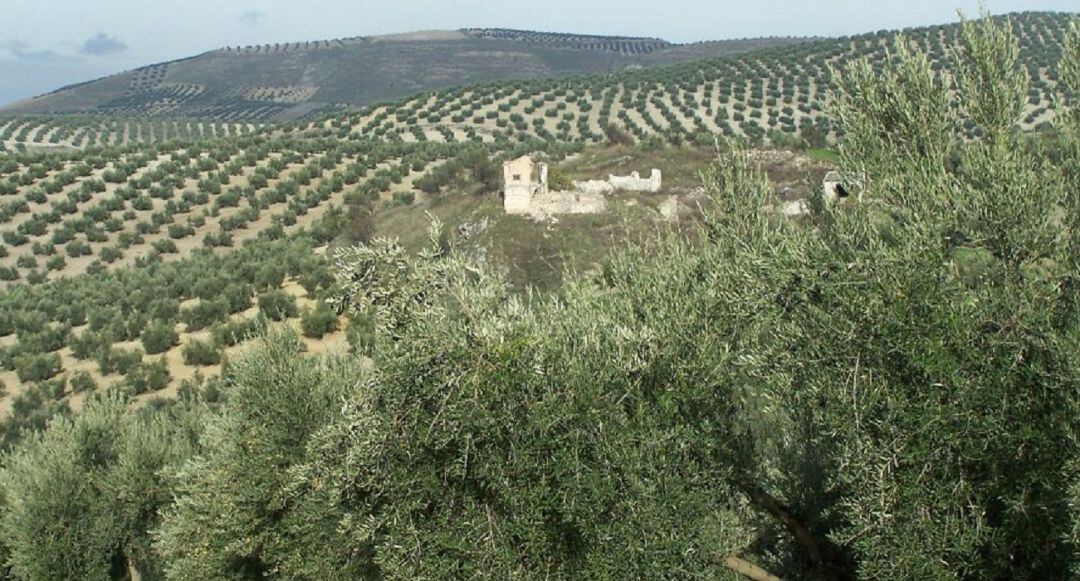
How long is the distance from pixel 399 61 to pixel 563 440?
18472 cm

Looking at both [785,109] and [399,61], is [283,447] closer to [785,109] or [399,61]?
[785,109]

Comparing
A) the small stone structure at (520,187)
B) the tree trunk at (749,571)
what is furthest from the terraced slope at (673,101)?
the tree trunk at (749,571)

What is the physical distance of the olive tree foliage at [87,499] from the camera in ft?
45.4

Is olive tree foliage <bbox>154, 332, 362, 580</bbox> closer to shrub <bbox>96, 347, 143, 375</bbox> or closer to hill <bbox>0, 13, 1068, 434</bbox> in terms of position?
hill <bbox>0, 13, 1068, 434</bbox>

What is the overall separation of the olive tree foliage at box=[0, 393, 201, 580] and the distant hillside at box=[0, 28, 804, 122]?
126 m

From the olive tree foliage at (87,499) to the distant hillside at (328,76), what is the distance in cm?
12557

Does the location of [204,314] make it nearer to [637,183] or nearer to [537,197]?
[537,197]

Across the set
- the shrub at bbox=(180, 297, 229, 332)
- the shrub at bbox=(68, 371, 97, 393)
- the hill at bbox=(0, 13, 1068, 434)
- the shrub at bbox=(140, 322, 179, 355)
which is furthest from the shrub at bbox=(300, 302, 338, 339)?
the shrub at bbox=(68, 371, 97, 393)

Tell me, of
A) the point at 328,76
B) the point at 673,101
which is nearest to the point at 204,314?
the point at 673,101

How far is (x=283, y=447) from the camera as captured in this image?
1196cm

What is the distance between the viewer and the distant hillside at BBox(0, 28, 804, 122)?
147250 mm

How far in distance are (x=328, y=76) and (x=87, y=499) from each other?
569 ft

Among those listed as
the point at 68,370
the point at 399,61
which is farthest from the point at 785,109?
the point at 399,61

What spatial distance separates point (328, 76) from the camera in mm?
174750
